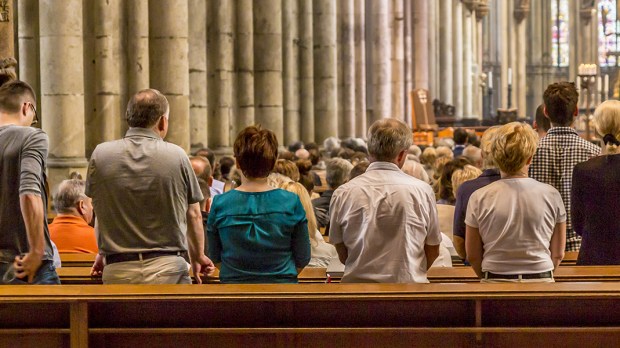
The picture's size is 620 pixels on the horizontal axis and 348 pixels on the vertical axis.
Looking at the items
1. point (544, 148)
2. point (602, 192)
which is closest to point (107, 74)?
point (544, 148)

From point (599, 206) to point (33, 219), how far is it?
10.4 feet

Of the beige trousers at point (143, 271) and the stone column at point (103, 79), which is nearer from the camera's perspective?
the beige trousers at point (143, 271)

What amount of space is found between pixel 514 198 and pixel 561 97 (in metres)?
2.28

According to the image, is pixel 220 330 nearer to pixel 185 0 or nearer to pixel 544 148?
pixel 544 148

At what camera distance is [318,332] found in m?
5.88

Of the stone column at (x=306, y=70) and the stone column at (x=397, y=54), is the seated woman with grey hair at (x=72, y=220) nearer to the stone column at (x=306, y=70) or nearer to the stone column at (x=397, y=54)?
the stone column at (x=306, y=70)

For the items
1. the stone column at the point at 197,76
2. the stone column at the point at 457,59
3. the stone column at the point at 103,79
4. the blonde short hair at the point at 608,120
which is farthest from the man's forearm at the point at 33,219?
the stone column at the point at 457,59

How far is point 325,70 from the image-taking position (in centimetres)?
2820

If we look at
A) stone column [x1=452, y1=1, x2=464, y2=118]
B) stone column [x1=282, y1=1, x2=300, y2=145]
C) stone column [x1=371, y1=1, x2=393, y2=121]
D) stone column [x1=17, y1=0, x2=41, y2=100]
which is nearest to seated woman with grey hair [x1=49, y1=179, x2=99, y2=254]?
stone column [x1=17, y1=0, x2=41, y2=100]

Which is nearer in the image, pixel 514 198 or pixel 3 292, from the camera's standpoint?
pixel 3 292

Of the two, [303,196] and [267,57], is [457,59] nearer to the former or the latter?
[267,57]

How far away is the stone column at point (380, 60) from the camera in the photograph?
34531 mm

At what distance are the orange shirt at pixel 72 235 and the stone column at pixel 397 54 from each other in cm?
2881

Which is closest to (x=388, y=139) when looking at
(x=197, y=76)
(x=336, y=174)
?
(x=336, y=174)
